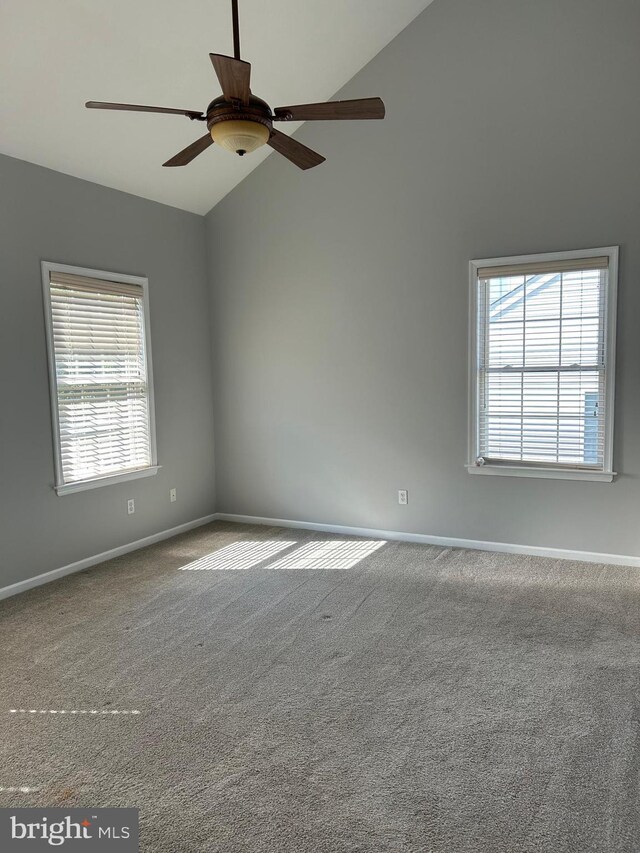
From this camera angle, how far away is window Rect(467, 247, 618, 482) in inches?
167

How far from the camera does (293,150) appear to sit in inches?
112

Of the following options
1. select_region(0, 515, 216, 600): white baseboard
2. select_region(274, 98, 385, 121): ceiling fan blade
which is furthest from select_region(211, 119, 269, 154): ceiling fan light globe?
select_region(0, 515, 216, 600): white baseboard

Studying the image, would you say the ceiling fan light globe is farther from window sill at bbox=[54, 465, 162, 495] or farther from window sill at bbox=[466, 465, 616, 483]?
window sill at bbox=[466, 465, 616, 483]

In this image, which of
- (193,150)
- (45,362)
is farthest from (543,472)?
(45,362)

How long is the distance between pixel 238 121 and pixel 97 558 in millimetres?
3405

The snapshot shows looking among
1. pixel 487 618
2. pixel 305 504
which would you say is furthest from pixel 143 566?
pixel 487 618

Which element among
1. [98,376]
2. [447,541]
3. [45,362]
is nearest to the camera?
[45,362]

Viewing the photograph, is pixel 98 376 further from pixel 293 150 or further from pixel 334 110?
pixel 334 110

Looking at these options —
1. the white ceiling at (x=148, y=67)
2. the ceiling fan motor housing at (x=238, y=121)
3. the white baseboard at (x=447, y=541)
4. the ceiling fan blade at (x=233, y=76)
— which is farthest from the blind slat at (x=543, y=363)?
the ceiling fan blade at (x=233, y=76)

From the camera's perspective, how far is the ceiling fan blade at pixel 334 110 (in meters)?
2.45

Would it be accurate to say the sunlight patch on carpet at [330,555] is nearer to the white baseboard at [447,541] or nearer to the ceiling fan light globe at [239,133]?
the white baseboard at [447,541]

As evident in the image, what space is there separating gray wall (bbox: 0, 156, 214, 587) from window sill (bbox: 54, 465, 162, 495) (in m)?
0.06

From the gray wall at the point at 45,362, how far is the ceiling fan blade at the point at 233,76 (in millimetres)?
2256

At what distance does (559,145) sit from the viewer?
13.9ft
